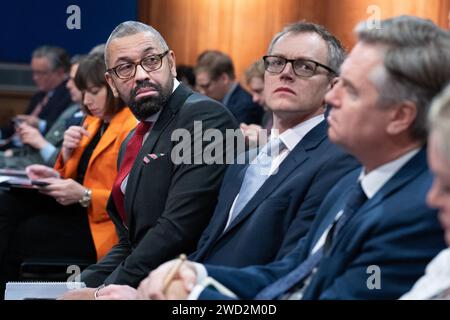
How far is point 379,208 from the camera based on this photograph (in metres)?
1.76

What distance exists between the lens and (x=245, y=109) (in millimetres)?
6406

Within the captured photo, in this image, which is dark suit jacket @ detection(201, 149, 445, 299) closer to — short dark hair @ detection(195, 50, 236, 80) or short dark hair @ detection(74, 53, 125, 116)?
short dark hair @ detection(74, 53, 125, 116)

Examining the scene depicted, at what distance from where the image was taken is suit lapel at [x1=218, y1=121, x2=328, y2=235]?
244 cm

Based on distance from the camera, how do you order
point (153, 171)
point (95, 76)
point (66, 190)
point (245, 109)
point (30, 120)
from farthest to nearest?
point (30, 120) < point (245, 109) < point (95, 76) < point (66, 190) < point (153, 171)

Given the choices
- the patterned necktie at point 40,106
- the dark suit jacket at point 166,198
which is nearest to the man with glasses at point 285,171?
the dark suit jacket at point 166,198

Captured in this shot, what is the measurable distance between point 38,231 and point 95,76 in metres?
0.86

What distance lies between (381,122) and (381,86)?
3.1 inches

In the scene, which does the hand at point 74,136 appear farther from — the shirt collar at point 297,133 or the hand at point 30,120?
the hand at point 30,120

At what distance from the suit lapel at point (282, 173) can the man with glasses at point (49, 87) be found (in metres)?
4.54

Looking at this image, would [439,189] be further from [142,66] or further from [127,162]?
[127,162]

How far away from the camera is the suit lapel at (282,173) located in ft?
8.00

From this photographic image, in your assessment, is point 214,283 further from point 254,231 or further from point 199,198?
point 199,198

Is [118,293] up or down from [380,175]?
down

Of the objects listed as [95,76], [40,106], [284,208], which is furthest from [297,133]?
[40,106]
